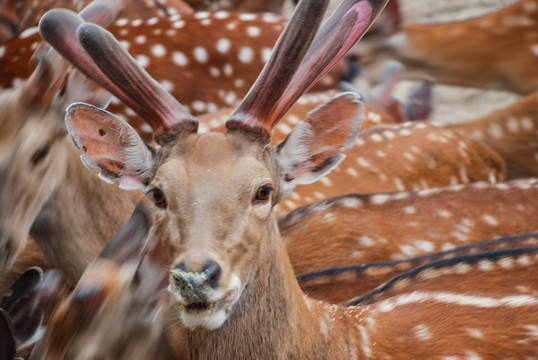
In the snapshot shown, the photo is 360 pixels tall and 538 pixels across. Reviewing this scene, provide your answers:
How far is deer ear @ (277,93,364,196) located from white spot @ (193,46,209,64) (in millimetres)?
2274

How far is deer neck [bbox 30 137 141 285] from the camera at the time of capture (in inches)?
108

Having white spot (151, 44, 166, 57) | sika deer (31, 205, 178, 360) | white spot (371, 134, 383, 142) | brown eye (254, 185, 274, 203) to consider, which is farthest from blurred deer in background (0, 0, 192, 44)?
brown eye (254, 185, 274, 203)

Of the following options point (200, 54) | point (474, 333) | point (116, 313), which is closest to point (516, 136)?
point (200, 54)

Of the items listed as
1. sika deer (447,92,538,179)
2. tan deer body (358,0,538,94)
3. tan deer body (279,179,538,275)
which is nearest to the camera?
tan deer body (279,179,538,275)

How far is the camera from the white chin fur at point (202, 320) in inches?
68.0

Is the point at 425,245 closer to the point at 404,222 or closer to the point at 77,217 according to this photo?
A: the point at 404,222

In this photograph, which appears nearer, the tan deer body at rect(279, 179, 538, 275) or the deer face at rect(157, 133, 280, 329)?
the deer face at rect(157, 133, 280, 329)

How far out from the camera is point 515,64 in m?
4.69

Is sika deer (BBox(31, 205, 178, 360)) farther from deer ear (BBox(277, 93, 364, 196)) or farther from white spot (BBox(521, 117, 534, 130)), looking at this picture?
white spot (BBox(521, 117, 534, 130))

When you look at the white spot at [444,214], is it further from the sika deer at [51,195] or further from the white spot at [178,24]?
the white spot at [178,24]

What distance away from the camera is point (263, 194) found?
186cm

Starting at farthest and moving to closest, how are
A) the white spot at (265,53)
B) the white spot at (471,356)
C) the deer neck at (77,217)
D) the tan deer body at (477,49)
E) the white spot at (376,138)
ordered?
the tan deer body at (477,49) → the white spot at (265,53) → the white spot at (376,138) → the deer neck at (77,217) → the white spot at (471,356)

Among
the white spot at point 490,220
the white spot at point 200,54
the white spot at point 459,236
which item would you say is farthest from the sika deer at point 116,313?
the white spot at point 200,54

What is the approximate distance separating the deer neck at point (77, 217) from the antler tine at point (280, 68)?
0.96 meters
